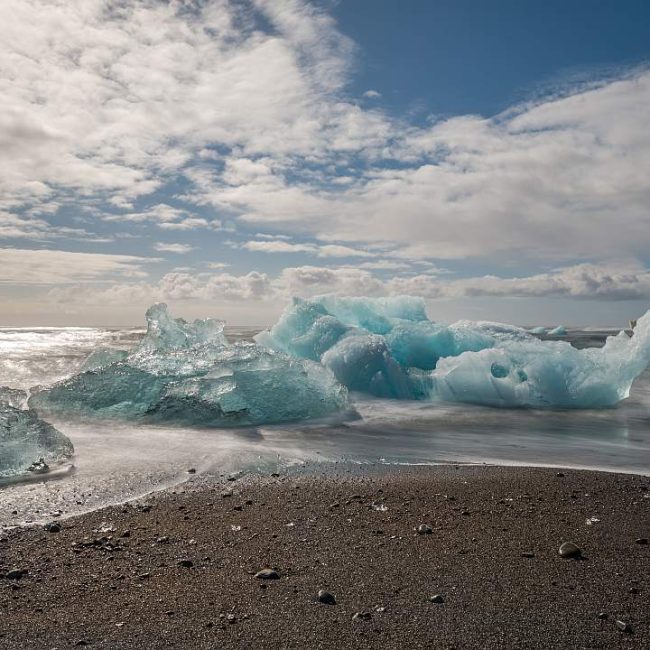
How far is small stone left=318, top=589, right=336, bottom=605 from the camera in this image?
2.60 metres

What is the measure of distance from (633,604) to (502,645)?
721mm

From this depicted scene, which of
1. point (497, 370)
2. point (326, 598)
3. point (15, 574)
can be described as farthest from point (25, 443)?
point (497, 370)

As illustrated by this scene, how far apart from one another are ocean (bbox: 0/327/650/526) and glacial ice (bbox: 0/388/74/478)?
210 millimetres

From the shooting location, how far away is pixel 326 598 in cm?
262

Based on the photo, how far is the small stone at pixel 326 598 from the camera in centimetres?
260

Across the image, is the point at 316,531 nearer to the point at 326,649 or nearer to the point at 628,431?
the point at 326,649

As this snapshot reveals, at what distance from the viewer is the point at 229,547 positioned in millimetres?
3281

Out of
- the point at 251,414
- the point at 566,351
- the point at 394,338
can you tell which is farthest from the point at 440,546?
the point at 394,338

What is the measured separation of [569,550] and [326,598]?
1373 millimetres

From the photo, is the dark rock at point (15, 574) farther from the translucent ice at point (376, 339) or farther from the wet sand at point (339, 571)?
the translucent ice at point (376, 339)

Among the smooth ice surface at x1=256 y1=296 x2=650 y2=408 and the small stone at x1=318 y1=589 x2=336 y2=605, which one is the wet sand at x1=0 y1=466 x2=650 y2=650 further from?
the smooth ice surface at x1=256 y1=296 x2=650 y2=408

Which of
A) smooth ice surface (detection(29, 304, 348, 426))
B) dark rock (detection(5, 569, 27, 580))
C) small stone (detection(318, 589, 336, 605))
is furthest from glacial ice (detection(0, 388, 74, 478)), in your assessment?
small stone (detection(318, 589, 336, 605))

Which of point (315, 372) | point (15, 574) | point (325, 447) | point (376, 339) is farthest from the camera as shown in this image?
point (376, 339)

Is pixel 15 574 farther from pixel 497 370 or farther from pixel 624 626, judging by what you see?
pixel 497 370
